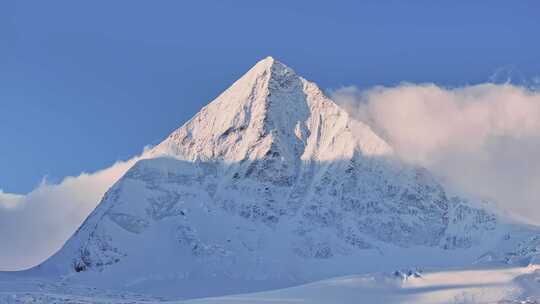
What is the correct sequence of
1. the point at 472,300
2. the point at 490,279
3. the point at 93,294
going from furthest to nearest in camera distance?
1. the point at 93,294
2. the point at 490,279
3. the point at 472,300

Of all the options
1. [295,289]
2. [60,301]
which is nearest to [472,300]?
[295,289]

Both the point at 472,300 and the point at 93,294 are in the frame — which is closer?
the point at 472,300

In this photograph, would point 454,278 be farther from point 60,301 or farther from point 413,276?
point 60,301

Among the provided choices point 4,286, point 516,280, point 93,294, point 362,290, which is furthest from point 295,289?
point 4,286

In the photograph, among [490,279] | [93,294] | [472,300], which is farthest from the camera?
[93,294]

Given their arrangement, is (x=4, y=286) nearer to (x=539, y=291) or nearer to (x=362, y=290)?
(x=362, y=290)

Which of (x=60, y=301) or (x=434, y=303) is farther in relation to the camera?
(x=60, y=301)
